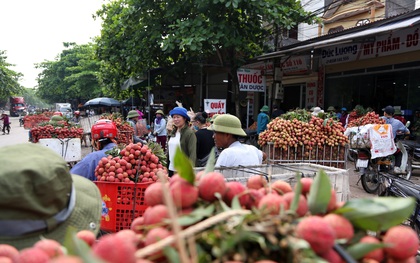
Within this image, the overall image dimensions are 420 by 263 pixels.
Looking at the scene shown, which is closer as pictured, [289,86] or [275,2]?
[275,2]

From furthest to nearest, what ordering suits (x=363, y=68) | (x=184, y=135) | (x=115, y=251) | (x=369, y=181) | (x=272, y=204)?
1. (x=363, y=68)
2. (x=369, y=181)
3. (x=184, y=135)
4. (x=272, y=204)
5. (x=115, y=251)

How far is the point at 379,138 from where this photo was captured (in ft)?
21.7

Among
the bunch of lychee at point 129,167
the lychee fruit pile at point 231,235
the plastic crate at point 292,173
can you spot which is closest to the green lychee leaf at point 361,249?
the lychee fruit pile at point 231,235

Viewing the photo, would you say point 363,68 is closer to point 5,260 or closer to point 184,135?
point 184,135

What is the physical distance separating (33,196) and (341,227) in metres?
1.16

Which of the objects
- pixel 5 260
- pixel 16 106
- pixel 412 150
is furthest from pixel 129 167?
pixel 16 106

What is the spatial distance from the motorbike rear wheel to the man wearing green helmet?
12.9ft

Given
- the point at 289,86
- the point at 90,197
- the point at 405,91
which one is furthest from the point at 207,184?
the point at 289,86

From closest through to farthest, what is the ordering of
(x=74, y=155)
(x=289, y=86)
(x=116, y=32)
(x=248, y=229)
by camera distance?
(x=248, y=229) < (x=74, y=155) < (x=116, y=32) < (x=289, y=86)

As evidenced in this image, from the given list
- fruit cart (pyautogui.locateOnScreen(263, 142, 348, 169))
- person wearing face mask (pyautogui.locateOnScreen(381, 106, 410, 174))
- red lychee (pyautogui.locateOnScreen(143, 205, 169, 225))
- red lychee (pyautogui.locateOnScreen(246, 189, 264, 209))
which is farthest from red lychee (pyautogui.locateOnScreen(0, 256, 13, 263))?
person wearing face mask (pyautogui.locateOnScreen(381, 106, 410, 174))

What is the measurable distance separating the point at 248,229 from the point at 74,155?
778cm

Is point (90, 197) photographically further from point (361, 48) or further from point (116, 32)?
point (116, 32)

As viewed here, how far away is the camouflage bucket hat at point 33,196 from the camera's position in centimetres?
135

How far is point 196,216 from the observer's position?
3.65 ft
